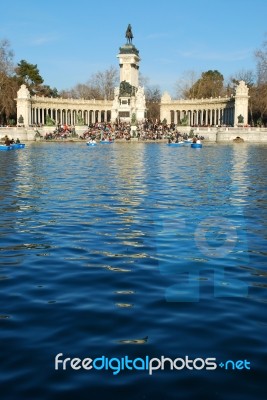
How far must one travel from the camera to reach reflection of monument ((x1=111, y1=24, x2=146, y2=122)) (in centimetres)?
10800

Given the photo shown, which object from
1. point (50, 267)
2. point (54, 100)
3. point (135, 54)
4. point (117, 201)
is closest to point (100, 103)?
point (54, 100)

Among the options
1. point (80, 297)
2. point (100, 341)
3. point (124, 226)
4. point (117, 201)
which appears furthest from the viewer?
point (117, 201)

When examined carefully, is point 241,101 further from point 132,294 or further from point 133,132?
point 132,294

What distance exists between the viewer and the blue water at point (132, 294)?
22.4 ft

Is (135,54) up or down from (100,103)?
up

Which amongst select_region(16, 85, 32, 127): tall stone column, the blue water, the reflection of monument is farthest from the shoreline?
the blue water

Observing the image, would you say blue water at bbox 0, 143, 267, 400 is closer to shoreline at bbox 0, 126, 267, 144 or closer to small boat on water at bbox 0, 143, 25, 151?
small boat on water at bbox 0, 143, 25, 151

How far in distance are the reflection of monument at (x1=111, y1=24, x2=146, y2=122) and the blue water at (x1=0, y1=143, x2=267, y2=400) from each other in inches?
3486

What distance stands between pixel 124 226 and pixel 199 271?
494 centimetres

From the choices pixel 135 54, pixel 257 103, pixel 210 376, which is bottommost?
pixel 210 376

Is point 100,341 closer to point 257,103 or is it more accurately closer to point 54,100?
point 257,103

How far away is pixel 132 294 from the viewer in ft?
33.1

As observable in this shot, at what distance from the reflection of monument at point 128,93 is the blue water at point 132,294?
8854cm

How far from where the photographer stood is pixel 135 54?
110 meters
